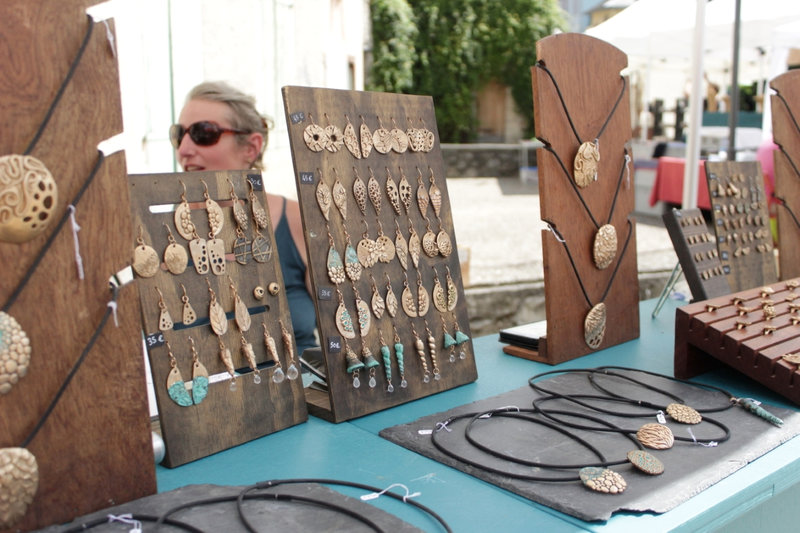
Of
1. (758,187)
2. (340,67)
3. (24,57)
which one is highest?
(340,67)

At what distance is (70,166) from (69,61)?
12 cm

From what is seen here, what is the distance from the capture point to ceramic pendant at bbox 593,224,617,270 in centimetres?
171

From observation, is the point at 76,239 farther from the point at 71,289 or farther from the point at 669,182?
the point at 669,182

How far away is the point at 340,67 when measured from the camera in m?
5.48

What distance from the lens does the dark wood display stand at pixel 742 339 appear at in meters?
1.37

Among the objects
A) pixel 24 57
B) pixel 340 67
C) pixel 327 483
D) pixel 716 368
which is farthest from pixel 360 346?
pixel 340 67

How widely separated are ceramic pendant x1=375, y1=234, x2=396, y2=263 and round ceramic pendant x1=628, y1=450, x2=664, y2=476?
55 cm

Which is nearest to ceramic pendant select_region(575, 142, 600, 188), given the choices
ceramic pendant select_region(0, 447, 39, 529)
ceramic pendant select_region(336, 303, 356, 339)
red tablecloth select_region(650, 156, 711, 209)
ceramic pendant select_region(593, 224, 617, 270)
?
ceramic pendant select_region(593, 224, 617, 270)

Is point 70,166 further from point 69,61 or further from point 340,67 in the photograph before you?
point 340,67

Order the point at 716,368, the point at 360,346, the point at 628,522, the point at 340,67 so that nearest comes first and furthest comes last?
the point at 628,522 < the point at 360,346 < the point at 716,368 < the point at 340,67

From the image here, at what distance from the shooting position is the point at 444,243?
56.8 inches

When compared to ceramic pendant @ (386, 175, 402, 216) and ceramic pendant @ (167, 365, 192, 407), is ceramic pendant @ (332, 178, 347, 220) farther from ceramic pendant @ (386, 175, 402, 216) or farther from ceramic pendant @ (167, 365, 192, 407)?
ceramic pendant @ (167, 365, 192, 407)

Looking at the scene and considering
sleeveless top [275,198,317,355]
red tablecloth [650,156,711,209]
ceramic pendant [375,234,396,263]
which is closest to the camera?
ceramic pendant [375,234,396,263]

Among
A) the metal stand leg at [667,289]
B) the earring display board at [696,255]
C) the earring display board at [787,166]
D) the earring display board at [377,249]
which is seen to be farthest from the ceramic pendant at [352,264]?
the earring display board at [787,166]
